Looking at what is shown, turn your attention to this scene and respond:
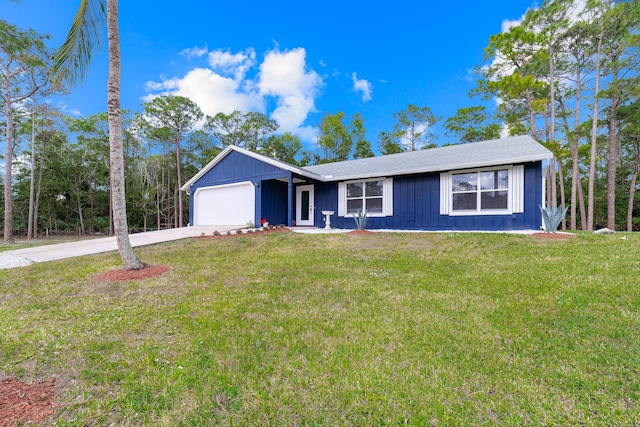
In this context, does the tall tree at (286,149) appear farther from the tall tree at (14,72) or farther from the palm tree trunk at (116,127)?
the palm tree trunk at (116,127)

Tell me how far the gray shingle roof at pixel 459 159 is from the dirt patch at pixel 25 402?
1027 cm

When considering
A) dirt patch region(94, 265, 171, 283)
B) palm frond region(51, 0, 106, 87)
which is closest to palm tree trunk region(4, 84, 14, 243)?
palm frond region(51, 0, 106, 87)

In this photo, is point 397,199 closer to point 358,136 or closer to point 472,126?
point 472,126

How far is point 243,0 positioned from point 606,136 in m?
21.6

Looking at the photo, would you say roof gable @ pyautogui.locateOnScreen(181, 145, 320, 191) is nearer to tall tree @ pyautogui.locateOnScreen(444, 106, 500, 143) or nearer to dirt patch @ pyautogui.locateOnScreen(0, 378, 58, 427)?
dirt patch @ pyautogui.locateOnScreen(0, 378, 58, 427)

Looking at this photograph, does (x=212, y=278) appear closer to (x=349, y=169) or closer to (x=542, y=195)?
(x=349, y=169)

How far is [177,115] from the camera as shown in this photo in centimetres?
2312

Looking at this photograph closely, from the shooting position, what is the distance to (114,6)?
209 inches

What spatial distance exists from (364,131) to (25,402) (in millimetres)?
28379

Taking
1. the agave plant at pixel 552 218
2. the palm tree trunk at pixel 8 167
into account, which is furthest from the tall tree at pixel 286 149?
the agave plant at pixel 552 218

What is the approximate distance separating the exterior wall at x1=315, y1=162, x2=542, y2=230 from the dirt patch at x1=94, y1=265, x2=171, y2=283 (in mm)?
7982

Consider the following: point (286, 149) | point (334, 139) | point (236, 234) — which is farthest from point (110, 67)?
point (334, 139)

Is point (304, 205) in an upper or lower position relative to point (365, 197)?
lower

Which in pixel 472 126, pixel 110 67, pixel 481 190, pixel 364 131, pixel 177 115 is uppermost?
pixel 177 115
